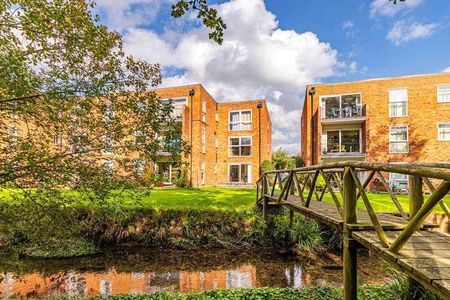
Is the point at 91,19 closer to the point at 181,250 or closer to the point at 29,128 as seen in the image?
the point at 29,128

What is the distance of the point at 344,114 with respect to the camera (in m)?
20.2

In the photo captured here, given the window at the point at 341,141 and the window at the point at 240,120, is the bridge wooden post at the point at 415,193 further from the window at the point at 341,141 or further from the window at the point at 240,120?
the window at the point at 240,120

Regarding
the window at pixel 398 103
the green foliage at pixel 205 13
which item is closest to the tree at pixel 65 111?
the green foliage at pixel 205 13

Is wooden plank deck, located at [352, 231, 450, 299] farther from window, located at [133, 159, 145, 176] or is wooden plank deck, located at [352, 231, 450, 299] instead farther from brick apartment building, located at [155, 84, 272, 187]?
brick apartment building, located at [155, 84, 272, 187]

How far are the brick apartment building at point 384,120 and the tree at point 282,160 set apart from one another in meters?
10.4

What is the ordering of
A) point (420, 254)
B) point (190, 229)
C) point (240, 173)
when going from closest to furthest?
point (420, 254)
point (190, 229)
point (240, 173)

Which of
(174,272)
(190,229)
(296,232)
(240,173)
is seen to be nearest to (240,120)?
(240,173)

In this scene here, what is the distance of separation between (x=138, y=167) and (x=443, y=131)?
2186 cm

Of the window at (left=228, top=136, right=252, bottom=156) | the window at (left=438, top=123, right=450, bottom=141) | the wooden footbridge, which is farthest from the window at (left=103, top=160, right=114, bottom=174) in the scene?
the window at (left=438, top=123, right=450, bottom=141)

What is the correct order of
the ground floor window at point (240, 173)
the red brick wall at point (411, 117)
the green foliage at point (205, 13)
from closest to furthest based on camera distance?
the green foliage at point (205, 13) < the red brick wall at point (411, 117) < the ground floor window at point (240, 173)

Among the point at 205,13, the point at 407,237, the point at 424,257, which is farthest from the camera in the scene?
the point at 205,13

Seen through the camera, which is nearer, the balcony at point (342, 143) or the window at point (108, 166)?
the window at point (108, 166)

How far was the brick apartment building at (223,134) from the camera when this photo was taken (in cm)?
2328

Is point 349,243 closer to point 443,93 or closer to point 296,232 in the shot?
point 296,232
